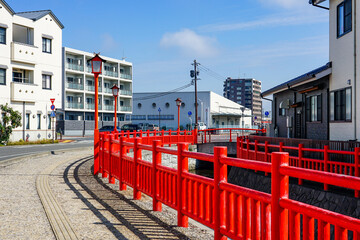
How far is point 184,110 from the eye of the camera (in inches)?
3086

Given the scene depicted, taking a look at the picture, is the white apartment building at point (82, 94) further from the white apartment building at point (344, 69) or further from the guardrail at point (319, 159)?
the white apartment building at point (344, 69)

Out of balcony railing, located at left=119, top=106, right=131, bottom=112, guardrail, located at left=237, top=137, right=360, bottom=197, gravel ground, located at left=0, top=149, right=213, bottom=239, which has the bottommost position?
gravel ground, located at left=0, top=149, right=213, bottom=239

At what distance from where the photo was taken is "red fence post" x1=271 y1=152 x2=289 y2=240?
3.43 metres

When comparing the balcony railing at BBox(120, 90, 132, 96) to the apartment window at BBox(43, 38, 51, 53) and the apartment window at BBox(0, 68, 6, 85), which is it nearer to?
the apartment window at BBox(43, 38, 51, 53)

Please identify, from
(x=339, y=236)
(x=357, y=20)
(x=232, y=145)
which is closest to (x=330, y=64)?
(x=357, y=20)

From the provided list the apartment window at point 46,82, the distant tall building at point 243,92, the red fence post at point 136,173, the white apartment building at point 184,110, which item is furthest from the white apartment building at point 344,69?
the distant tall building at point 243,92

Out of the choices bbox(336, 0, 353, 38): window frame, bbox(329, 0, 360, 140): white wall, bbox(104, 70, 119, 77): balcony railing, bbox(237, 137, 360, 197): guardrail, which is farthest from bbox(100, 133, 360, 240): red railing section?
bbox(104, 70, 119, 77): balcony railing

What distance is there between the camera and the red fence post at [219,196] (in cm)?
469

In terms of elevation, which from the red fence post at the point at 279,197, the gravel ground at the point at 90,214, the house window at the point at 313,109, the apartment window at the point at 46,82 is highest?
the apartment window at the point at 46,82

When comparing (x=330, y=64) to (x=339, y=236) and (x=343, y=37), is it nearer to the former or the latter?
(x=343, y=37)

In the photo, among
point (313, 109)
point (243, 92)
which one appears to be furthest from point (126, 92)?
point (243, 92)

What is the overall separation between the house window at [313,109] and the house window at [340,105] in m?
1.69

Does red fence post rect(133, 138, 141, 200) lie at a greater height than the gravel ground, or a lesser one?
greater

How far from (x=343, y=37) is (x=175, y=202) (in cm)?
1307
